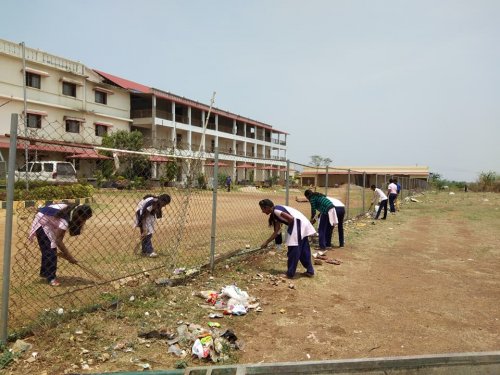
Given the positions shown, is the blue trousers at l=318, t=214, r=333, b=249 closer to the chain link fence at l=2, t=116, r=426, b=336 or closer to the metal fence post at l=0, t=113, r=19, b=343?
the chain link fence at l=2, t=116, r=426, b=336

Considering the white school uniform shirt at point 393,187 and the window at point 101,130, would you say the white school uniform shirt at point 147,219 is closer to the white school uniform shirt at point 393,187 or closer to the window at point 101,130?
the white school uniform shirt at point 393,187

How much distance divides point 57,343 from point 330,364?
231cm

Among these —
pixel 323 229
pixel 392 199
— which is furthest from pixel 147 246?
pixel 392 199

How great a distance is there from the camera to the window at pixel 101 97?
30.7 metres

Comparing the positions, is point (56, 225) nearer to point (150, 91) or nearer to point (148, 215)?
point (148, 215)

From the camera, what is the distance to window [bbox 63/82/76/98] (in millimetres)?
28223

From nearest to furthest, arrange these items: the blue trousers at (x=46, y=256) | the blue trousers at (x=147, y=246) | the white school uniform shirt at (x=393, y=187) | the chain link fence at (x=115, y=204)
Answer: the chain link fence at (x=115, y=204), the blue trousers at (x=46, y=256), the blue trousers at (x=147, y=246), the white school uniform shirt at (x=393, y=187)

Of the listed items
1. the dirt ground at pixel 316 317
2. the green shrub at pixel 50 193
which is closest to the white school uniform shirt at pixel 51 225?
the dirt ground at pixel 316 317

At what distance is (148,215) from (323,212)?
3440mm

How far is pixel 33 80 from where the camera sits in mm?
26062

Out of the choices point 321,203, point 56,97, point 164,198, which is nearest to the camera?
point 164,198

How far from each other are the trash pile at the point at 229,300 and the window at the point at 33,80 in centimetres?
2609

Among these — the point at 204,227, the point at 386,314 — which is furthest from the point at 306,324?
the point at 204,227

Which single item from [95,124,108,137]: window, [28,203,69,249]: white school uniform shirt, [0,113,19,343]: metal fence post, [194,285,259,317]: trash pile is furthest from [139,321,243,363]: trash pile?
[95,124,108,137]: window
